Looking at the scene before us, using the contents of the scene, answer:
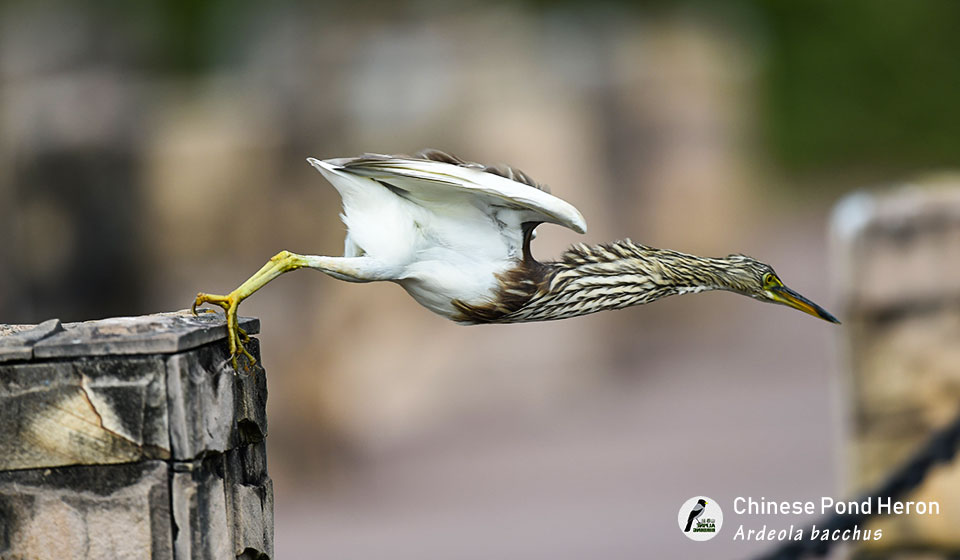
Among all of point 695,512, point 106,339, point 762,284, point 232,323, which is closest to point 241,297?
point 232,323

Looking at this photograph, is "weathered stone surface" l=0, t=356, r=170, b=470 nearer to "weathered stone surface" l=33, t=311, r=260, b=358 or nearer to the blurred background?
"weathered stone surface" l=33, t=311, r=260, b=358

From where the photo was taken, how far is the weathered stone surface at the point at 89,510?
1.29m

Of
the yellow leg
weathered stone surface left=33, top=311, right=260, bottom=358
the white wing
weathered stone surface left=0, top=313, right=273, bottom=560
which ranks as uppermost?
the white wing

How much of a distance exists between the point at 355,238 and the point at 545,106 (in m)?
5.32

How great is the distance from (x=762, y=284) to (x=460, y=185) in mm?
506

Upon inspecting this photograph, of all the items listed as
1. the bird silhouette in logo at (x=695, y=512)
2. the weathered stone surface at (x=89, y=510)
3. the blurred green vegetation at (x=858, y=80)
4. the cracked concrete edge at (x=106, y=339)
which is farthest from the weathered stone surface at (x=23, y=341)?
the blurred green vegetation at (x=858, y=80)

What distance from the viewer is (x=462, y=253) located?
4.70 feet

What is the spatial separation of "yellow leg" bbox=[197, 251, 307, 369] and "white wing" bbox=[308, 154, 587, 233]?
0.41 ft

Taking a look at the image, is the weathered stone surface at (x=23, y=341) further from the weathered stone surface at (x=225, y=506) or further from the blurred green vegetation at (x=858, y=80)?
the blurred green vegetation at (x=858, y=80)

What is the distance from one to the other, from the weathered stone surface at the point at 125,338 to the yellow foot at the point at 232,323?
2 cm

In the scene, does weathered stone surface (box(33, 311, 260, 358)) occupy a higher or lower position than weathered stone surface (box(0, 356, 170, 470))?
higher

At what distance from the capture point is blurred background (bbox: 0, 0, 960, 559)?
16.4 ft

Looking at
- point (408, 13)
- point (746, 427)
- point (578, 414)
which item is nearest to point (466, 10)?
point (408, 13)

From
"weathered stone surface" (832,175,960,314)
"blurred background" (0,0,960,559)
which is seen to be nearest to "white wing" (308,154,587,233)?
"weathered stone surface" (832,175,960,314)
